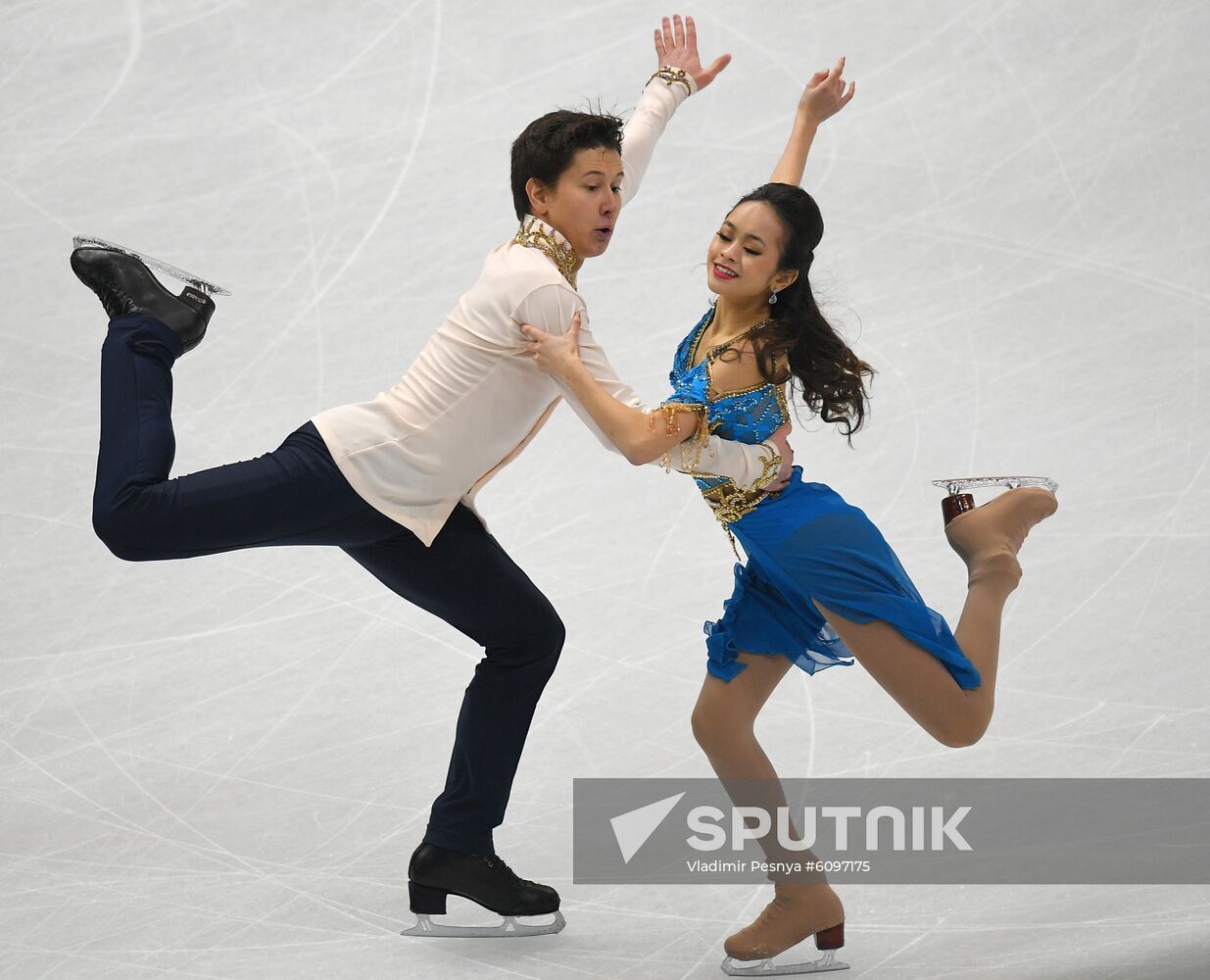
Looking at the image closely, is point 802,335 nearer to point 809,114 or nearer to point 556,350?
point 556,350

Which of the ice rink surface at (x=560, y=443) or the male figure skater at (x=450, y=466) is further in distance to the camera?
the ice rink surface at (x=560, y=443)

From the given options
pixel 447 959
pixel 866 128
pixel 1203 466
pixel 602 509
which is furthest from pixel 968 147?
pixel 447 959

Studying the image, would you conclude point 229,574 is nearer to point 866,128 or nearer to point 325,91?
point 325,91

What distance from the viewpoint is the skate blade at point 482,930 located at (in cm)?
363

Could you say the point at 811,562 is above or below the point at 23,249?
below

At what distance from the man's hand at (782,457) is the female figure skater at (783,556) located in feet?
0.05

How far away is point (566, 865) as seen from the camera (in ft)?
13.1

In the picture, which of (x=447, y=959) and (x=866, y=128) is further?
(x=866, y=128)

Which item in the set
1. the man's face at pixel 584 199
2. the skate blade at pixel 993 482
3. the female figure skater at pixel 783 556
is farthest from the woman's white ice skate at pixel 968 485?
the man's face at pixel 584 199

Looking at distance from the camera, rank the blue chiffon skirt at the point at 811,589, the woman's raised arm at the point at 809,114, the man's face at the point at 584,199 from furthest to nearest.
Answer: the woman's raised arm at the point at 809,114 → the man's face at the point at 584,199 → the blue chiffon skirt at the point at 811,589

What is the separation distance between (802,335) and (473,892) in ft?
5.01

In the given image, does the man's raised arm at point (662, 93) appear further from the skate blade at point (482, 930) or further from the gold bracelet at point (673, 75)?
the skate blade at point (482, 930)

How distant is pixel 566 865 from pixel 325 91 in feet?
15.4

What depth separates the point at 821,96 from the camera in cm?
389
